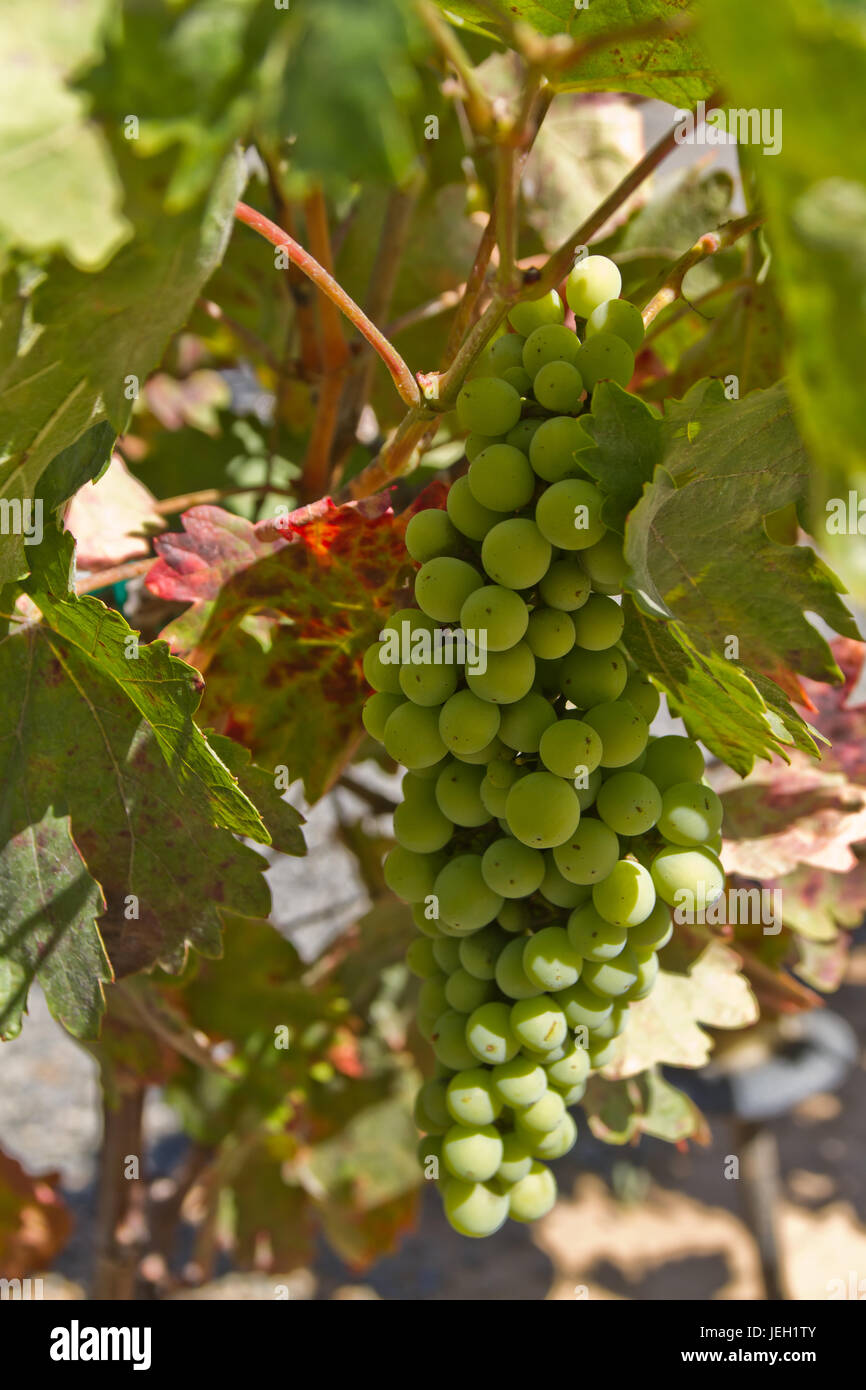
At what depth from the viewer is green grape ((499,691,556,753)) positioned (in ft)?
1.48

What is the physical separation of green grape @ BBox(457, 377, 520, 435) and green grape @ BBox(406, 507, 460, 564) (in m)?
0.04

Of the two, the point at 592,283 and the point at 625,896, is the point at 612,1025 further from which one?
the point at 592,283

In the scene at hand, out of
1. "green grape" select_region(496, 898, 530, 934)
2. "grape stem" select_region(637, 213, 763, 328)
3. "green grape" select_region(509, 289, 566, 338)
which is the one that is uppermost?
"grape stem" select_region(637, 213, 763, 328)

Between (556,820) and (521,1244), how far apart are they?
4.54 feet

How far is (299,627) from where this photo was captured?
1.84 feet

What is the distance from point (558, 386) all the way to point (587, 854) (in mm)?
193

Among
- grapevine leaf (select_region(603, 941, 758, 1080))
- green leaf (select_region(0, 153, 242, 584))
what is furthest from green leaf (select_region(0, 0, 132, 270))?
grapevine leaf (select_region(603, 941, 758, 1080))

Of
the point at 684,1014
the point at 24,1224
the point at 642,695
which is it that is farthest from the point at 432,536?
the point at 24,1224

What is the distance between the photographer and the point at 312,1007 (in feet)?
2.97

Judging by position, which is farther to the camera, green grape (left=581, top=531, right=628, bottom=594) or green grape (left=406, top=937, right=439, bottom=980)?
green grape (left=406, top=937, right=439, bottom=980)

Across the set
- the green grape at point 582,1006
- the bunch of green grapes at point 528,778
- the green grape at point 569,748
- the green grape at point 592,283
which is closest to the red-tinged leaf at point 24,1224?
the bunch of green grapes at point 528,778

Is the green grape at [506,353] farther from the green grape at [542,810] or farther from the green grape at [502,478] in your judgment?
the green grape at [542,810]

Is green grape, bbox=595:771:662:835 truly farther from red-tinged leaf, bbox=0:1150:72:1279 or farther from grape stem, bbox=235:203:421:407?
red-tinged leaf, bbox=0:1150:72:1279
